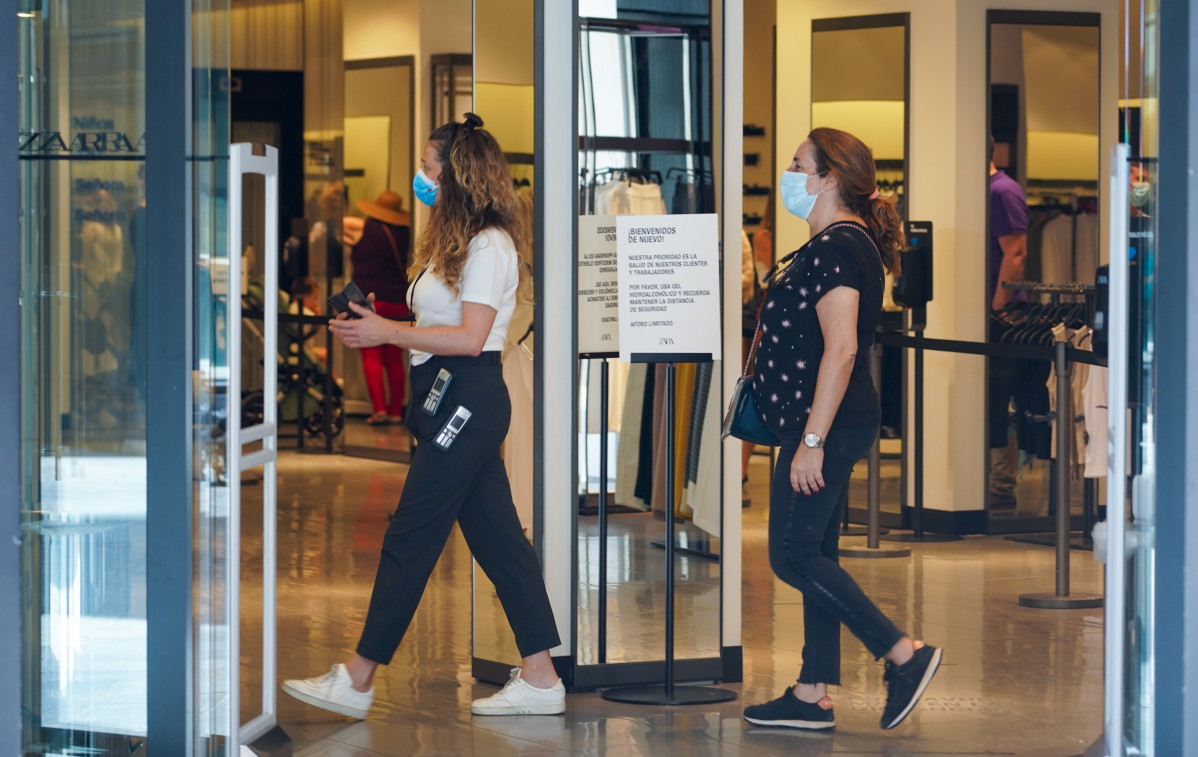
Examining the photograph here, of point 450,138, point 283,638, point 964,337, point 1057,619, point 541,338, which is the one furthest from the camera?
point 964,337

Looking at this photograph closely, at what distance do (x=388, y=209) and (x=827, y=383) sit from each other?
7.63m

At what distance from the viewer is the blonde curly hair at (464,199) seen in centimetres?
415

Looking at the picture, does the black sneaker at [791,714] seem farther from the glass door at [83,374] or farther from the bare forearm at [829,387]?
the glass door at [83,374]

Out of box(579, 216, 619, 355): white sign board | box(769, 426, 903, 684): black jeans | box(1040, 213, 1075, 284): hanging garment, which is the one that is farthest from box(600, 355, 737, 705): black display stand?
box(1040, 213, 1075, 284): hanging garment

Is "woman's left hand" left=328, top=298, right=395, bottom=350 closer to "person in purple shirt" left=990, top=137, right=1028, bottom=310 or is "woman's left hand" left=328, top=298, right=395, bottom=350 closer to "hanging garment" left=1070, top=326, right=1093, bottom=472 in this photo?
"hanging garment" left=1070, top=326, right=1093, bottom=472

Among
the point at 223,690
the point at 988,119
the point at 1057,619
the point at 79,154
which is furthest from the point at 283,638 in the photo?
the point at 988,119

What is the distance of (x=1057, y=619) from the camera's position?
19.2ft

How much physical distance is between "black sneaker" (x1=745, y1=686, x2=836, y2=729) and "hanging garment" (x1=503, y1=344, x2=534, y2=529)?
0.89 meters

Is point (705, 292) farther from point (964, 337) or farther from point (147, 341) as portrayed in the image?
point (964, 337)

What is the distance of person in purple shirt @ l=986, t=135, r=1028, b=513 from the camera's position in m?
7.85

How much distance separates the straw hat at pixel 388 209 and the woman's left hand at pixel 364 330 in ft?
23.9

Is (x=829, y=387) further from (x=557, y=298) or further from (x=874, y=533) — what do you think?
(x=874, y=533)

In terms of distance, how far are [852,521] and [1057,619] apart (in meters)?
2.41

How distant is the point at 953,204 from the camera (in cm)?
778
